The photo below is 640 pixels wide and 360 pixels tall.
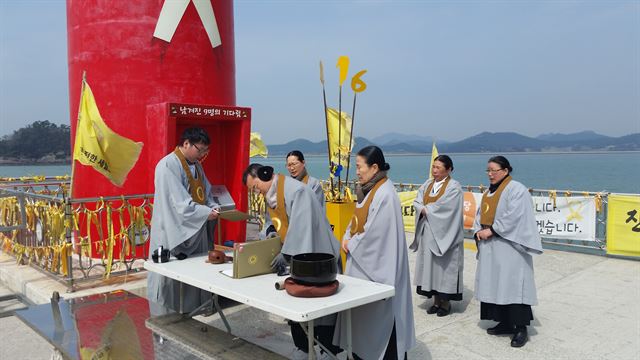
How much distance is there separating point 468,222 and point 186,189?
7.65 meters

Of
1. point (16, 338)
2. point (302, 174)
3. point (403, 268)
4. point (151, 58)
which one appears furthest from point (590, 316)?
point (151, 58)

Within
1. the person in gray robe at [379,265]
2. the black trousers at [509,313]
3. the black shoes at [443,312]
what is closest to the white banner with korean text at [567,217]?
the black shoes at [443,312]

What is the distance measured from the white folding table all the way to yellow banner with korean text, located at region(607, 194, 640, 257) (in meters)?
7.26

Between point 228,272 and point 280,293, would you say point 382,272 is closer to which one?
point 280,293

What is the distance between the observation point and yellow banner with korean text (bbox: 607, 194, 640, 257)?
811cm

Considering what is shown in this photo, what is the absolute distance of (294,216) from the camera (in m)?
3.25

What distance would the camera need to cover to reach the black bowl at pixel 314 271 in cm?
266

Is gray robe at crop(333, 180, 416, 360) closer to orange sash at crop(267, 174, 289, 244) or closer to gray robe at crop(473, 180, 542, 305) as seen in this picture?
orange sash at crop(267, 174, 289, 244)

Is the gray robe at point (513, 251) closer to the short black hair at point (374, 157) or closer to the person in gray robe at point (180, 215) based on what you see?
the short black hair at point (374, 157)

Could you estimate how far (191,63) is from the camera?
7.21 m

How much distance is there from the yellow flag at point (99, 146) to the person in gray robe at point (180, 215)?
200cm

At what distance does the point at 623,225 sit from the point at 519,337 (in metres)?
5.14

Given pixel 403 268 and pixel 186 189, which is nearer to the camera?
pixel 403 268

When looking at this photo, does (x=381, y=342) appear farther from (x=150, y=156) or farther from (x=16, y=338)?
(x=150, y=156)
